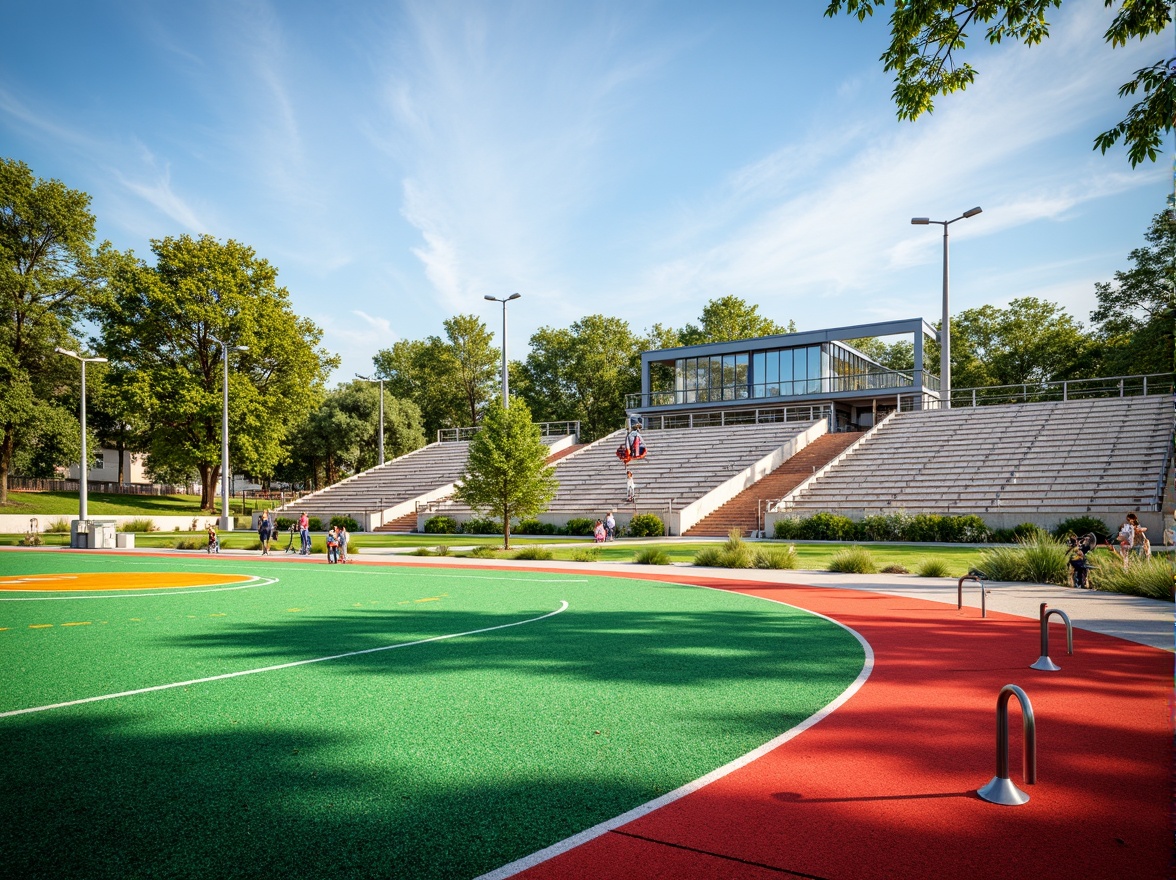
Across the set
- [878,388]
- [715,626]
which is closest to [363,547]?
[715,626]

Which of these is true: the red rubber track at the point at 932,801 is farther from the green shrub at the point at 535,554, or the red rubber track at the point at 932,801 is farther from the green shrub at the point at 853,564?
the green shrub at the point at 535,554

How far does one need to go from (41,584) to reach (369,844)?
17.4 meters

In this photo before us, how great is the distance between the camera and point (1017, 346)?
61.5m

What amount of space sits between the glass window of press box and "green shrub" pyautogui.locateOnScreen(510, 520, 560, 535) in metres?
23.1

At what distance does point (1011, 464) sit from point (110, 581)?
36.8 meters

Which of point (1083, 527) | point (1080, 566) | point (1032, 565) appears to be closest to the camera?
point (1080, 566)

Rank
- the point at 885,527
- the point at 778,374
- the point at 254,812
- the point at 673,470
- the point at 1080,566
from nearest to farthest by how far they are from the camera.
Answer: the point at 254,812 < the point at 1080,566 < the point at 885,527 < the point at 673,470 < the point at 778,374

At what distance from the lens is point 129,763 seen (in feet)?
17.3

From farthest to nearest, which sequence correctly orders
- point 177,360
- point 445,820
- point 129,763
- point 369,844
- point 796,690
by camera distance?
point 177,360, point 796,690, point 129,763, point 445,820, point 369,844

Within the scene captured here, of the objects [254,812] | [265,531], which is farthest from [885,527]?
[254,812]

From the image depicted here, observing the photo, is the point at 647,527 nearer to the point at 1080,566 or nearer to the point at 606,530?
the point at 606,530

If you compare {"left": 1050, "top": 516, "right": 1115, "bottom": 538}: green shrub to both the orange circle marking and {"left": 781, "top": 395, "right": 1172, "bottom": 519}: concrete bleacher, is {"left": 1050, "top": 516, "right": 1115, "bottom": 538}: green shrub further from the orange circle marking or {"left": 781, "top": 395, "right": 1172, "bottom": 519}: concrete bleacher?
the orange circle marking

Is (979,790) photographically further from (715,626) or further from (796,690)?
(715,626)

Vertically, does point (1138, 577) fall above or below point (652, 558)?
above
